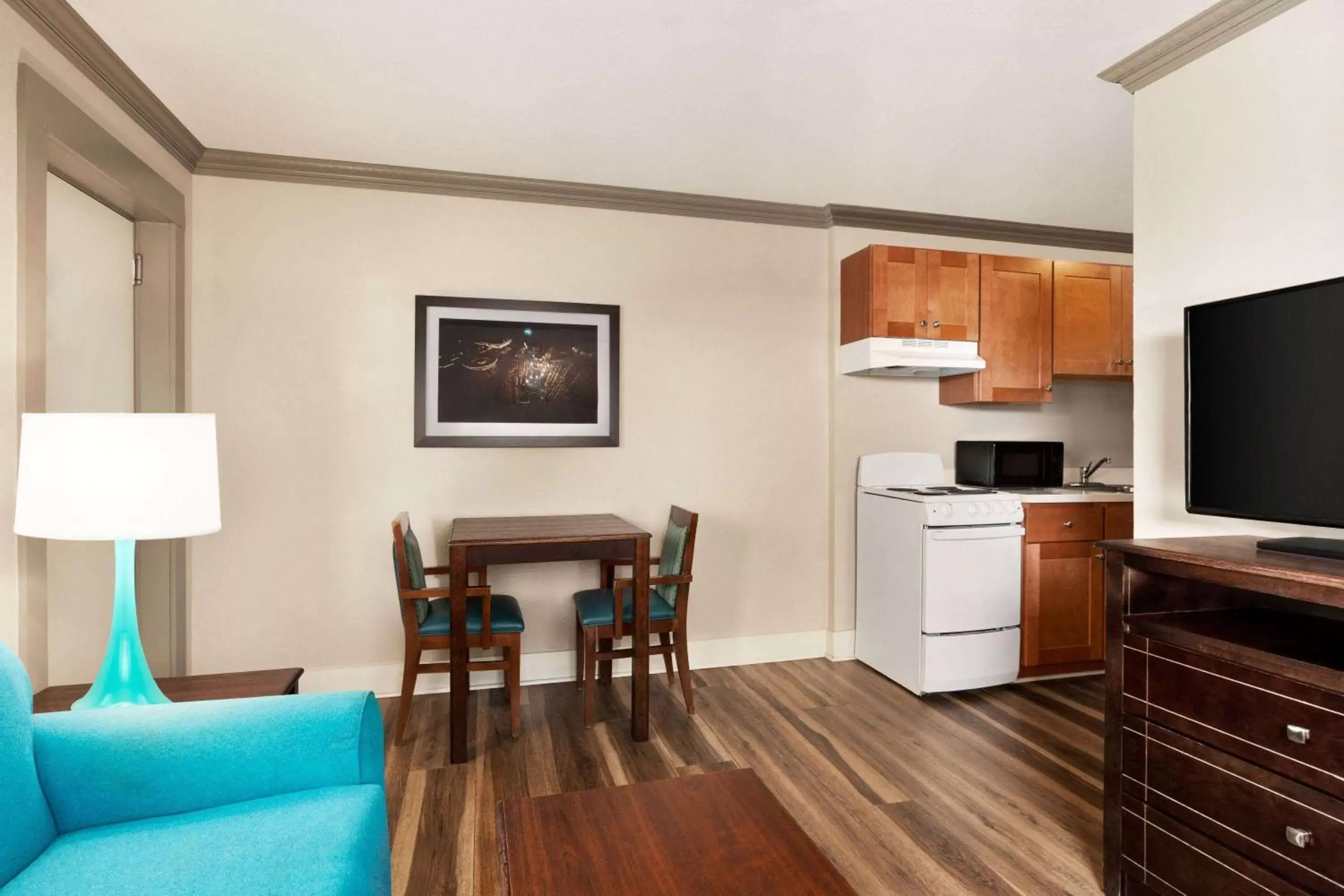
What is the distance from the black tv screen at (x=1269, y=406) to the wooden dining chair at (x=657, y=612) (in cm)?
180

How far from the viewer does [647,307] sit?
3693 mm

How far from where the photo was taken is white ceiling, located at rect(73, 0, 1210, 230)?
6.99ft

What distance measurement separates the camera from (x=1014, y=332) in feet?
12.7

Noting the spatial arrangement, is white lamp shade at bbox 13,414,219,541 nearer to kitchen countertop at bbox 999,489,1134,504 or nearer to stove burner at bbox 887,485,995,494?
stove burner at bbox 887,485,995,494

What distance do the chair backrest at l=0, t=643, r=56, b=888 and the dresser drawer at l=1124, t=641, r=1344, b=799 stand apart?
8.02 ft

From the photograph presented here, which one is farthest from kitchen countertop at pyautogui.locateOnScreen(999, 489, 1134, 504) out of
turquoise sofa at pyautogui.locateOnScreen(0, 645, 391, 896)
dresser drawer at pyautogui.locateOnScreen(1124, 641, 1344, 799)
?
turquoise sofa at pyautogui.locateOnScreen(0, 645, 391, 896)

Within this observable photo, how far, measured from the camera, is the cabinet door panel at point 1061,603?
137 inches

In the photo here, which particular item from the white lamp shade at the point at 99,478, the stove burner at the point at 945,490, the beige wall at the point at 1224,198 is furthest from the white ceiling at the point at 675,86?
the stove burner at the point at 945,490

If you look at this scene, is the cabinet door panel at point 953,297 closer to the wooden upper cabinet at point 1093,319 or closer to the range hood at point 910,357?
the range hood at point 910,357

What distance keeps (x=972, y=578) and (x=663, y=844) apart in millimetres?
2489

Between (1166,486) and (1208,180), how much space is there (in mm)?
938

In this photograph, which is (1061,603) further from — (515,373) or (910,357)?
(515,373)

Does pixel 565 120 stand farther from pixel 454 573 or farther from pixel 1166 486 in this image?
pixel 1166 486

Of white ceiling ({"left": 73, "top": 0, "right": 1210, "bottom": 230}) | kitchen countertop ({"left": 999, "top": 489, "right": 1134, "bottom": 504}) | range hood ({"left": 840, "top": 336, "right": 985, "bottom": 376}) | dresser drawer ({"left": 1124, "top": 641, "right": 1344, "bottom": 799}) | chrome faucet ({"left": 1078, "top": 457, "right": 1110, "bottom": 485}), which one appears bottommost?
dresser drawer ({"left": 1124, "top": 641, "right": 1344, "bottom": 799})
